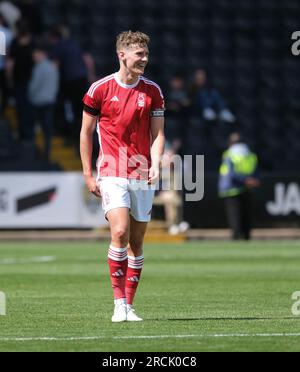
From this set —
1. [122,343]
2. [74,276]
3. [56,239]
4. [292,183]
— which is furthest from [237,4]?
[122,343]

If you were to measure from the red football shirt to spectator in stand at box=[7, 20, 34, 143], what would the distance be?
698 inches

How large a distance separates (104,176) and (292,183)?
18.9 m

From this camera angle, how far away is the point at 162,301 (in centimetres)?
1363

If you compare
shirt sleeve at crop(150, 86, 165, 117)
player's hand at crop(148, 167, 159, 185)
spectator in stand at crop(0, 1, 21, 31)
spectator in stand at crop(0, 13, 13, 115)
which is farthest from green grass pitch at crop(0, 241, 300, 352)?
spectator in stand at crop(0, 1, 21, 31)

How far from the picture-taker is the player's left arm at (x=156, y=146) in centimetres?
1120

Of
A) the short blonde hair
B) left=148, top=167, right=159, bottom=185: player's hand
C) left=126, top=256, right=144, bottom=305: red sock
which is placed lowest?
left=126, top=256, right=144, bottom=305: red sock

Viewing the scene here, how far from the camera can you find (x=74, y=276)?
17.9 metres

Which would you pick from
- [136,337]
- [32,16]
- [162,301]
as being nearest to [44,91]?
[32,16]

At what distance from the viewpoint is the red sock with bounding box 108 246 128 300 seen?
36.8 ft

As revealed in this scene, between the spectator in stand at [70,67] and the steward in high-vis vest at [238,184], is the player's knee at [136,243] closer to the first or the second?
the steward in high-vis vest at [238,184]

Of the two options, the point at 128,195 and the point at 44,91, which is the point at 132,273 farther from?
the point at 44,91

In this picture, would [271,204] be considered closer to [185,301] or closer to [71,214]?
[71,214]

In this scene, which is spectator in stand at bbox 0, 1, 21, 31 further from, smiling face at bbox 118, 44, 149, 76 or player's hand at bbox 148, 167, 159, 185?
player's hand at bbox 148, 167, 159, 185

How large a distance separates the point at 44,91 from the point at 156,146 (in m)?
18.7
